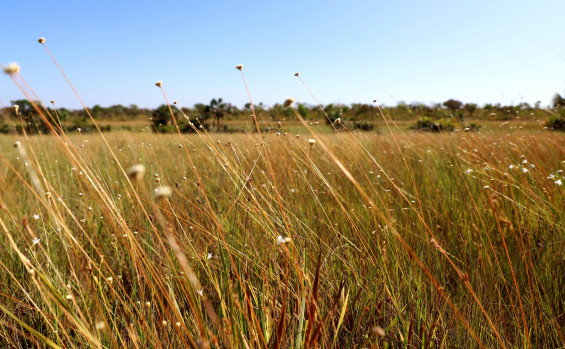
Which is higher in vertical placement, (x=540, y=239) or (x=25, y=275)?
(x=540, y=239)

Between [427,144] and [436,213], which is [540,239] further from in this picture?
[427,144]

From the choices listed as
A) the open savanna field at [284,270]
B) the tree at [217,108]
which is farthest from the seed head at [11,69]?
the tree at [217,108]

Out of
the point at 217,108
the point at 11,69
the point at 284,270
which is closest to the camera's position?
the point at 11,69

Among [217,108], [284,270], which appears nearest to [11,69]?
[284,270]

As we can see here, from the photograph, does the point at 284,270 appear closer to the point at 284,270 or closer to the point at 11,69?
the point at 284,270

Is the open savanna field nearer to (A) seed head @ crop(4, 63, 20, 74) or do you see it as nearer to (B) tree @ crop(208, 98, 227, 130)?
(A) seed head @ crop(4, 63, 20, 74)

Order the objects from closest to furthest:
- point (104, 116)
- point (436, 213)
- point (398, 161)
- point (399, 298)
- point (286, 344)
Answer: point (286, 344) < point (399, 298) < point (436, 213) < point (398, 161) < point (104, 116)

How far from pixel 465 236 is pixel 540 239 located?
1.21 ft

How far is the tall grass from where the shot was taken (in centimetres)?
95

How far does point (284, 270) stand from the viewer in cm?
144

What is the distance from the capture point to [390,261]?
1588 mm

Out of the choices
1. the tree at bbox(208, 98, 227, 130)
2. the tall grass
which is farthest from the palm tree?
the tall grass

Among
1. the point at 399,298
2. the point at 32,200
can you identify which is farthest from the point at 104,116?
the point at 399,298

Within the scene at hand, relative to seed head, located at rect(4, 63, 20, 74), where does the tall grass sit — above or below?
below
